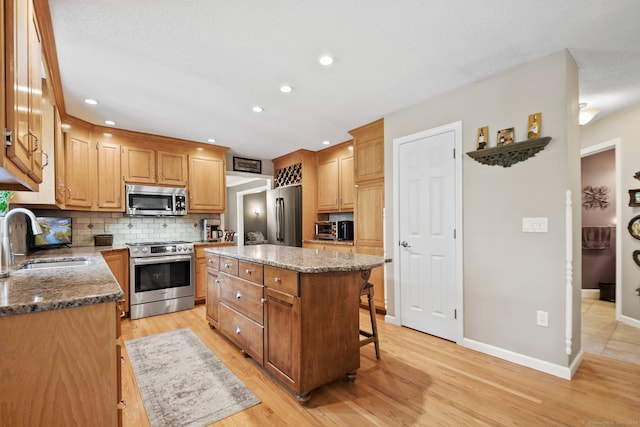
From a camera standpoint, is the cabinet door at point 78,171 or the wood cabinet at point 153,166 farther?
the wood cabinet at point 153,166

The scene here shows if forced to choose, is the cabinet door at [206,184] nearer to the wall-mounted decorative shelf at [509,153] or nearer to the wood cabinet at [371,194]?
the wood cabinet at [371,194]

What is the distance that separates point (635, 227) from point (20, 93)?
5.31 metres

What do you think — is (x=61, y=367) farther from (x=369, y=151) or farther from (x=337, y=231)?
(x=337, y=231)

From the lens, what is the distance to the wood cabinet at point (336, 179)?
4.56 metres

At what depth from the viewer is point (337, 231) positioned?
459cm

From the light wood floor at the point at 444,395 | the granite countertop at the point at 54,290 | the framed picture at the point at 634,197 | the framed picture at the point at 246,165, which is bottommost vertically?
the light wood floor at the point at 444,395

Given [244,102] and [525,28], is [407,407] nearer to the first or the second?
[525,28]

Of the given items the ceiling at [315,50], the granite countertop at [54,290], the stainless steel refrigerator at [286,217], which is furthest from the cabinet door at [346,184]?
the granite countertop at [54,290]

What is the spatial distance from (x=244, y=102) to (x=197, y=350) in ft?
8.28

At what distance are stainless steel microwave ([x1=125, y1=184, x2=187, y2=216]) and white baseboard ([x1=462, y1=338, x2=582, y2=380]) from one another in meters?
4.06

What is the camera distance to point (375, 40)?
2.09 meters

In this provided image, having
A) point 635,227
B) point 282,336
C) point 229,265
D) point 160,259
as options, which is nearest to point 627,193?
point 635,227

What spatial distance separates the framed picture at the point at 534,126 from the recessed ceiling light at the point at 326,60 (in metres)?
1.69

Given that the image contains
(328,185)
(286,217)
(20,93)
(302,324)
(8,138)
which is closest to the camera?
(8,138)
